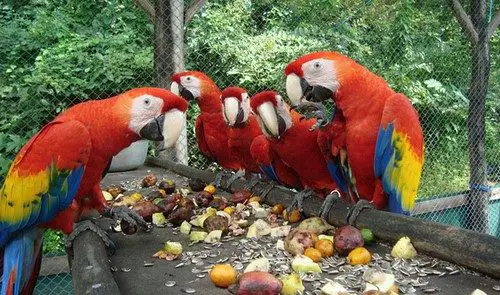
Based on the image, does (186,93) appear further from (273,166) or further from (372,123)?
(372,123)

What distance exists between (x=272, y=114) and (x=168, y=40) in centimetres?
148

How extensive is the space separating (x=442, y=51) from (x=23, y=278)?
4.22 m

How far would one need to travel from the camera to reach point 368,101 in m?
1.90

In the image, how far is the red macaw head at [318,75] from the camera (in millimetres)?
1902

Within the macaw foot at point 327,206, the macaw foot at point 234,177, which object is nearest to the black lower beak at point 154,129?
the macaw foot at point 327,206

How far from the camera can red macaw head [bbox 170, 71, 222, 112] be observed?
3.00 metres

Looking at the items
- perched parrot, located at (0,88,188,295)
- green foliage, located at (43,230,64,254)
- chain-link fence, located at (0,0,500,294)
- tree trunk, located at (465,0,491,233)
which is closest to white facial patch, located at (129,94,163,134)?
perched parrot, located at (0,88,188,295)

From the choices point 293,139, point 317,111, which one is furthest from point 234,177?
point 317,111

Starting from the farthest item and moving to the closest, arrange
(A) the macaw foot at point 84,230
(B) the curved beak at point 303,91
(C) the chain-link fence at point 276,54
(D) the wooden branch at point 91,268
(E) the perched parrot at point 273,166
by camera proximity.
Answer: (C) the chain-link fence at point 276,54 < (E) the perched parrot at point 273,166 < (B) the curved beak at point 303,91 < (A) the macaw foot at point 84,230 < (D) the wooden branch at point 91,268

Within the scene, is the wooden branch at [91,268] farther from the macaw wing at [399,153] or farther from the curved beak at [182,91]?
the curved beak at [182,91]

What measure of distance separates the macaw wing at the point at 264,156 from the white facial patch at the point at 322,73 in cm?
56

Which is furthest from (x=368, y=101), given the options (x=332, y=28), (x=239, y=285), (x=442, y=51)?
(x=442, y=51)

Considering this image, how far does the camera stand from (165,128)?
5.74 feet

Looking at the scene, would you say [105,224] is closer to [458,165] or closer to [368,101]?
[368,101]
